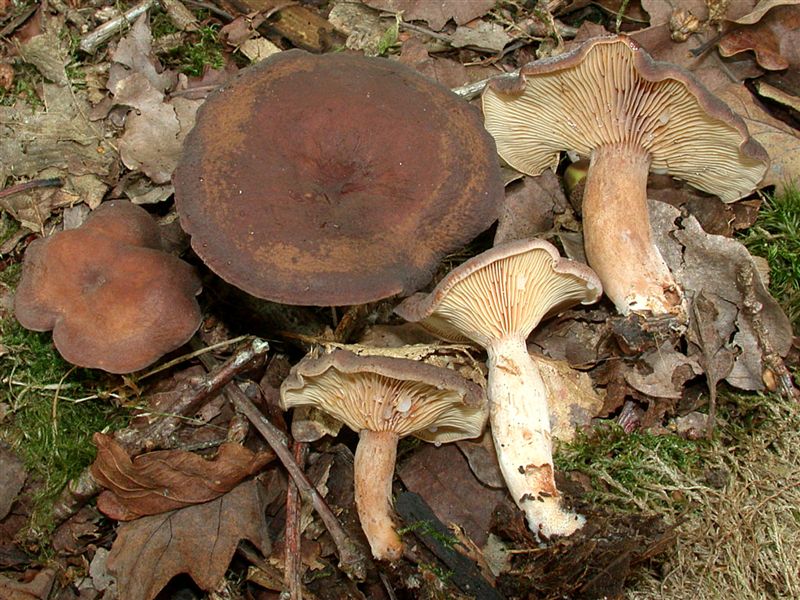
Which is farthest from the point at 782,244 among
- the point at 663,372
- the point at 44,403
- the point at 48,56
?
the point at 48,56

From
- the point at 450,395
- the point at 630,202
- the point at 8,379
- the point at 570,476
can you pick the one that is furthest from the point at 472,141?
the point at 8,379

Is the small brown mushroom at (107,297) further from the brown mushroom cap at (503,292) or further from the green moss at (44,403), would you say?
the brown mushroom cap at (503,292)

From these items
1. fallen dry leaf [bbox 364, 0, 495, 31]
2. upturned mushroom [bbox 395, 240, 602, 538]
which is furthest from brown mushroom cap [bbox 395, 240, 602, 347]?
fallen dry leaf [bbox 364, 0, 495, 31]

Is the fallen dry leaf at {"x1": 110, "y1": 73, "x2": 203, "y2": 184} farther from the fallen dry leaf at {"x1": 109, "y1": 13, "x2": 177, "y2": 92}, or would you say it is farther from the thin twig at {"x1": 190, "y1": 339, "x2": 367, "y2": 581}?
the thin twig at {"x1": 190, "y1": 339, "x2": 367, "y2": 581}

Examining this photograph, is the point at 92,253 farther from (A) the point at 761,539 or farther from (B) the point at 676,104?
(A) the point at 761,539

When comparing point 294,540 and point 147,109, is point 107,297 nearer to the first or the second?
point 147,109

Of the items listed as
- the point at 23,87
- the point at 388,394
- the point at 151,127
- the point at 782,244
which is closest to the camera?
the point at 388,394

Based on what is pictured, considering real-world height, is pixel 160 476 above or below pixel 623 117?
below
